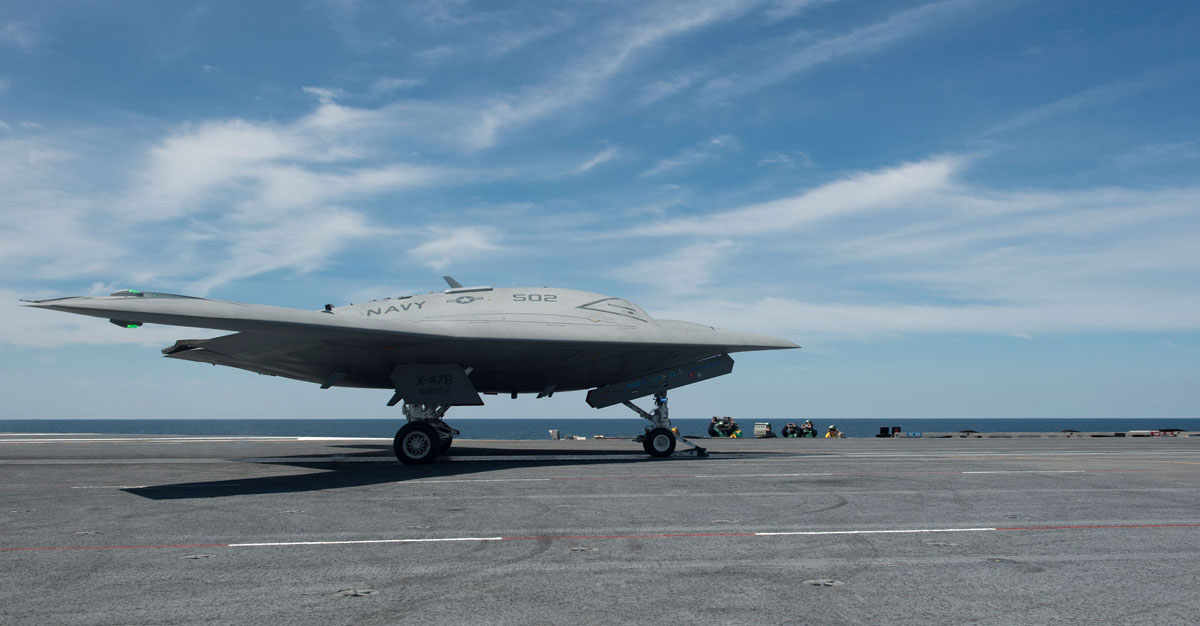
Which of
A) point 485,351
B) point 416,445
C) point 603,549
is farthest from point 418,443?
point 603,549

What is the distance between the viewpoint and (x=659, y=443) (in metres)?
19.6

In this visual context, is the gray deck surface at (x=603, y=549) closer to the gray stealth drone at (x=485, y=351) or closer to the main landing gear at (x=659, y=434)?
the gray stealth drone at (x=485, y=351)

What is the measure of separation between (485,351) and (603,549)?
417 inches

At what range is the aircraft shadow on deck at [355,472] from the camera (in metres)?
12.2

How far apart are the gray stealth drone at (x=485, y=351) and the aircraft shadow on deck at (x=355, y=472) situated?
99cm

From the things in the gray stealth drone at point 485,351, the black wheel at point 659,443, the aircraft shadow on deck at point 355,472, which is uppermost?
the gray stealth drone at point 485,351

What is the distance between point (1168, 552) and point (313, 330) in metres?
12.6

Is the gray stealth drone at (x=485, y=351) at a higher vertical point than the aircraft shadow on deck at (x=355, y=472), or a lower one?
higher

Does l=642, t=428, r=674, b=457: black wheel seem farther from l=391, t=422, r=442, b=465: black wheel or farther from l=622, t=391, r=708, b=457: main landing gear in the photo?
l=391, t=422, r=442, b=465: black wheel

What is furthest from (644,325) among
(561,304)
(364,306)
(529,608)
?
(529,608)

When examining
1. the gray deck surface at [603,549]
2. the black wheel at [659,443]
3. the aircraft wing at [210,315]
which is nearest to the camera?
the gray deck surface at [603,549]

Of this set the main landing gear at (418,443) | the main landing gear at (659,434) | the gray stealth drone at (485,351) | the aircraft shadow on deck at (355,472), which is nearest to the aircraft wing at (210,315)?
the gray stealth drone at (485,351)

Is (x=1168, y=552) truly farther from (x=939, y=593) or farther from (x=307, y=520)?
(x=307, y=520)

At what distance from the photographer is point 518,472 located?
50.4ft
